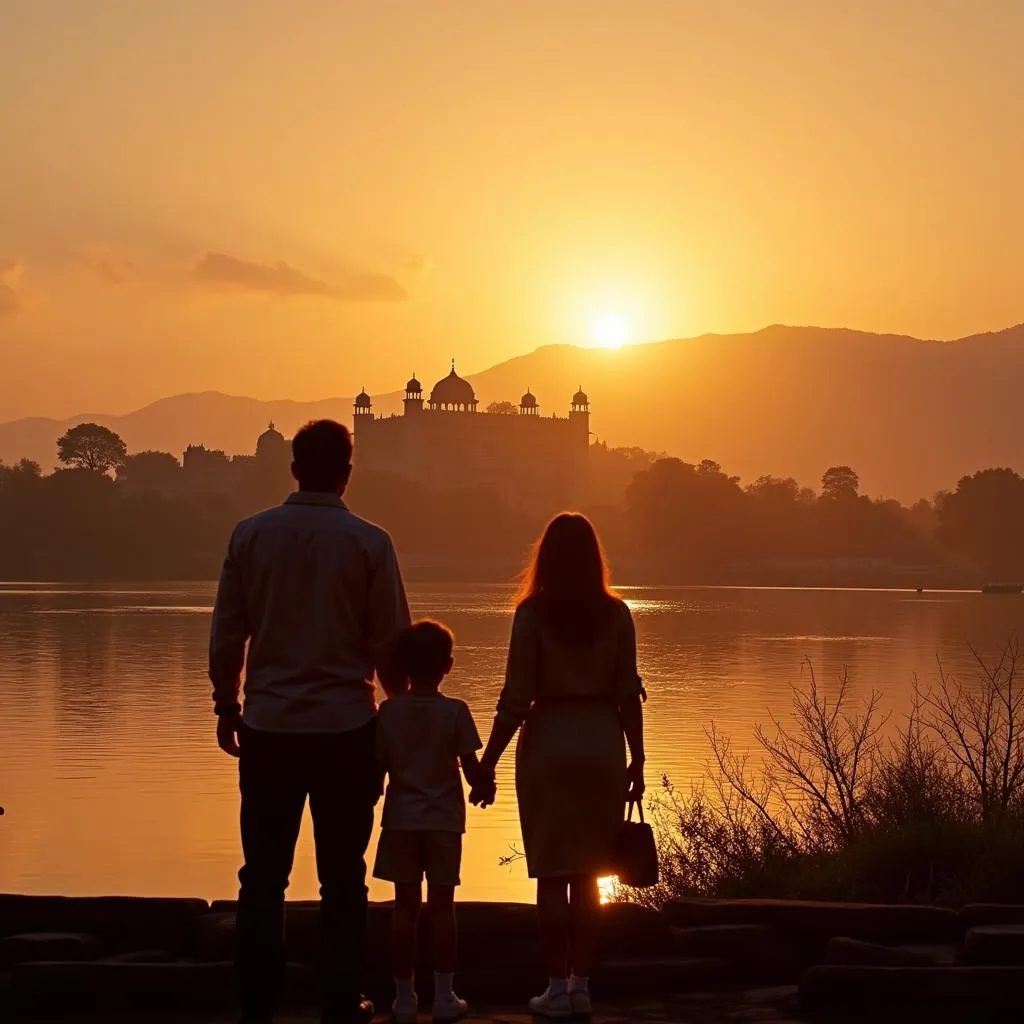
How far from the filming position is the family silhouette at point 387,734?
4914 mm

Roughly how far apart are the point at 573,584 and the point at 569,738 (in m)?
0.42

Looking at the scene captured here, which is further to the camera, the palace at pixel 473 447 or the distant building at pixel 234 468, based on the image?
the palace at pixel 473 447

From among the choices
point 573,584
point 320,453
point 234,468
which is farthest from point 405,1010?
point 234,468

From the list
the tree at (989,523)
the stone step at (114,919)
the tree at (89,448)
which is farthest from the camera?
the tree at (89,448)

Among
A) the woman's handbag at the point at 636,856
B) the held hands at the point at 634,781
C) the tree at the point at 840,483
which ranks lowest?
the woman's handbag at the point at 636,856

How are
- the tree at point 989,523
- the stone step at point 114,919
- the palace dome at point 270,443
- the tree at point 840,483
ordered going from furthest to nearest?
the palace dome at point 270,443, the tree at point 840,483, the tree at point 989,523, the stone step at point 114,919

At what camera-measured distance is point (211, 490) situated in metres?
124

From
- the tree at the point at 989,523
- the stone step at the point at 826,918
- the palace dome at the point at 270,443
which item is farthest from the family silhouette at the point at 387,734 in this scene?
the palace dome at the point at 270,443

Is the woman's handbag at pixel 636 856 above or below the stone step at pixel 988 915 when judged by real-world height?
above

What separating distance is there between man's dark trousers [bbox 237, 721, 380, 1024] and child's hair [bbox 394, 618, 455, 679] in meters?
0.29

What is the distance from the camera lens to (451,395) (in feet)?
439

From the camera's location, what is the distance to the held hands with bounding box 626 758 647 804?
535 centimetres

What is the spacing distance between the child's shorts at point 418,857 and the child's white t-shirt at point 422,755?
3 centimetres

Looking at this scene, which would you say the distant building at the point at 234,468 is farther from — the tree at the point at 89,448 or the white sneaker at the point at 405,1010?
the white sneaker at the point at 405,1010
